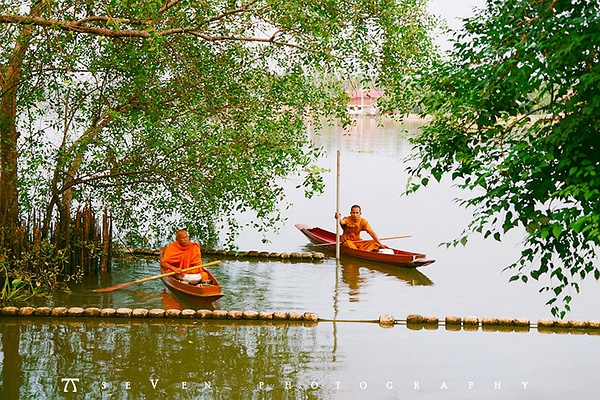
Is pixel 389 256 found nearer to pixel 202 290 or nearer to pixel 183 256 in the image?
pixel 183 256

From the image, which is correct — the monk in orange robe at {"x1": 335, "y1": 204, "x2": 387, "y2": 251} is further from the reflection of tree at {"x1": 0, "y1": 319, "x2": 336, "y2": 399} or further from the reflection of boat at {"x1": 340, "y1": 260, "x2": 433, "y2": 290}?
the reflection of tree at {"x1": 0, "y1": 319, "x2": 336, "y2": 399}

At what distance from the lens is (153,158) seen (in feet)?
39.2

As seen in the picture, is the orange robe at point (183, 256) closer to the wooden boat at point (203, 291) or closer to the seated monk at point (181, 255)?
the seated monk at point (181, 255)

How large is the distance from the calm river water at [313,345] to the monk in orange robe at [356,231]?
15.7 inches

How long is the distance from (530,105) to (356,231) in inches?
352

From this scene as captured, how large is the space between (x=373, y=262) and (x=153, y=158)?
4270 millimetres

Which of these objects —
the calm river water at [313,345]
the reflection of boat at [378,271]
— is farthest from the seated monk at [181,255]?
the reflection of boat at [378,271]

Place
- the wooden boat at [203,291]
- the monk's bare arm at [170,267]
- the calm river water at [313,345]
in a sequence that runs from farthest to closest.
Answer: the monk's bare arm at [170,267]
the wooden boat at [203,291]
the calm river water at [313,345]

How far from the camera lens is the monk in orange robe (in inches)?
576

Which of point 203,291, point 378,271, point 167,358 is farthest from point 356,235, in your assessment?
point 167,358

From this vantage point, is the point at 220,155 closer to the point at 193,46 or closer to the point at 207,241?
the point at 193,46

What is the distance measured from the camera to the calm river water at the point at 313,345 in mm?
7832

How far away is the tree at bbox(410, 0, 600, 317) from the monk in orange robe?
8.26 meters

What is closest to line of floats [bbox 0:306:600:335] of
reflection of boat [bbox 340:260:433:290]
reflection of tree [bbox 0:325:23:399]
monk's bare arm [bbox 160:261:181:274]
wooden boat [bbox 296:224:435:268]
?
reflection of tree [bbox 0:325:23:399]
